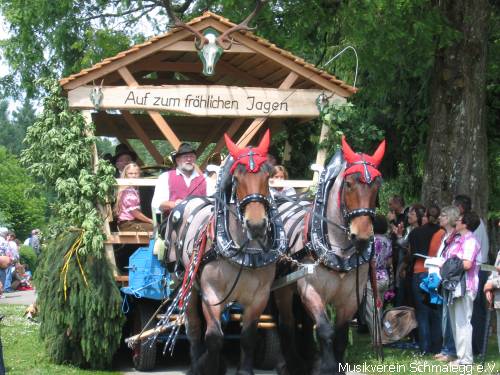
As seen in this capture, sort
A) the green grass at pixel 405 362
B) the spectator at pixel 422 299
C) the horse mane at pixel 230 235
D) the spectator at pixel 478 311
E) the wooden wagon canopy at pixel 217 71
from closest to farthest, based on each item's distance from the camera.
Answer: the horse mane at pixel 230 235 → the green grass at pixel 405 362 → the wooden wagon canopy at pixel 217 71 → the spectator at pixel 478 311 → the spectator at pixel 422 299

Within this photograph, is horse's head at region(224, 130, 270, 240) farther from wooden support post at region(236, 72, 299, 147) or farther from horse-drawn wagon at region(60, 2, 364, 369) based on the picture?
wooden support post at region(236, 72, 299, 147)

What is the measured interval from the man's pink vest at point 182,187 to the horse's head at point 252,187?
2.21 meters

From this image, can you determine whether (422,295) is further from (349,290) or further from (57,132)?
(57,132)

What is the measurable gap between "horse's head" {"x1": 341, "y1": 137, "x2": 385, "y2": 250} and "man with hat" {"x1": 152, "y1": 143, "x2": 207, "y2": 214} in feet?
8.57

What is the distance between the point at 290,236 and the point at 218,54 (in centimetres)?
259

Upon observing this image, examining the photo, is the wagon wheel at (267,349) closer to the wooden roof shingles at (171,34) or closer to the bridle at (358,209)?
the bridle at (358,209)

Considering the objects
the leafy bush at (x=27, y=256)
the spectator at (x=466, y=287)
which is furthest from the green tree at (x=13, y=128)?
the spectator at (x=466, y=287)

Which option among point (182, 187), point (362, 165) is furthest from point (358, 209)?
point (182, 187)

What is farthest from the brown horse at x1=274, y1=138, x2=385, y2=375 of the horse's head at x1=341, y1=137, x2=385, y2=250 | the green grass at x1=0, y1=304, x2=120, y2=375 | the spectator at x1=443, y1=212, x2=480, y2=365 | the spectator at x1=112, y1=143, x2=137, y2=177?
the spectator at x1=112, y1=143, x2=137, y2=177

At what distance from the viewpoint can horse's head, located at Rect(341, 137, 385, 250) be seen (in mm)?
8367

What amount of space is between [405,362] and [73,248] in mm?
3911

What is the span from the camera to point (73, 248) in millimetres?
10766

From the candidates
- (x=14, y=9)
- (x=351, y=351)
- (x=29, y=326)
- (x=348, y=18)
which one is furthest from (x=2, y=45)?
(x=351, y=351)

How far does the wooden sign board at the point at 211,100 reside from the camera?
11.2m
